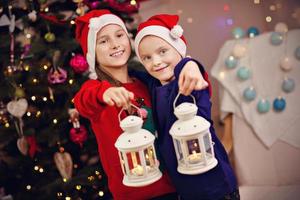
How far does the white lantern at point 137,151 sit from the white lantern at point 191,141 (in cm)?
8

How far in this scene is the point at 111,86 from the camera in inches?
58.2

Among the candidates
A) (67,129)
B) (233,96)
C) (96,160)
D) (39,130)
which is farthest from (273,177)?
(39,130)

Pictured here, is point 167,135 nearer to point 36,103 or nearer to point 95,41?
point 95,41

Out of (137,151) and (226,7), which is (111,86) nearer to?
(137,151)

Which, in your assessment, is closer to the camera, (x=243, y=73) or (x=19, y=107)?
(x=19, y=107)

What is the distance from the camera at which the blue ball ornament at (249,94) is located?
2.61 m

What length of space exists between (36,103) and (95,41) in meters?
1.13

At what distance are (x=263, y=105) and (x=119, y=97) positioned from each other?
1.54 m

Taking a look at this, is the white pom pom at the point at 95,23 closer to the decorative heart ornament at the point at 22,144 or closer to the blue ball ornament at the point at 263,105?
the decorative heart ornament at the point at 22,144

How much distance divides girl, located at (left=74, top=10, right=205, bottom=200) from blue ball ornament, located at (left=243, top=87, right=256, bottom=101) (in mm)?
1175

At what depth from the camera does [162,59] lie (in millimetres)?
1452

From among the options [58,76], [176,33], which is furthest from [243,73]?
[176,33]

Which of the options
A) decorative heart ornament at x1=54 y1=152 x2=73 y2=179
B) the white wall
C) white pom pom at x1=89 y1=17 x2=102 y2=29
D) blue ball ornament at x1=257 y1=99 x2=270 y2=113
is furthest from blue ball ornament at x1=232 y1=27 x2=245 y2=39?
white pom pom at x1=89 y1=17 x2=102 y2=29

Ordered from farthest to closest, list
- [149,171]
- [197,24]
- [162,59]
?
[197,24] < [162,59] < [149,171]
